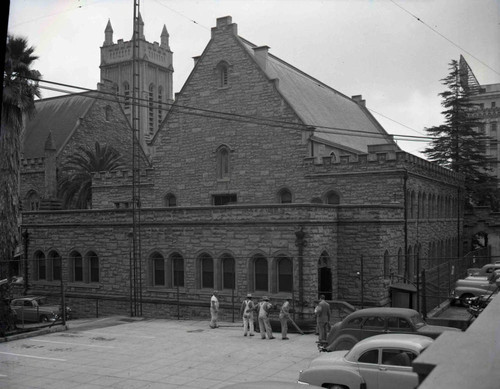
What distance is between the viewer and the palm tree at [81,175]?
4256cm

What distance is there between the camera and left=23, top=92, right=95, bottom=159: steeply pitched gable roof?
48375 mm

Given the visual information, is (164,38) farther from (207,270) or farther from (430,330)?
(430,330)

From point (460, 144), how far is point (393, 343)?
4481cm

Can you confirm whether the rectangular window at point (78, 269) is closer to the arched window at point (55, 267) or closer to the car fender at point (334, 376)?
the arched window at point (55, 267)

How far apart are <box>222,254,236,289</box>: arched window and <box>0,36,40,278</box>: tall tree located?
970 cm

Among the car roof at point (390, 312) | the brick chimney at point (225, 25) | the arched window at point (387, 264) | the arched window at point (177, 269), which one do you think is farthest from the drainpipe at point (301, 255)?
the brick chimney at point (225, 25)

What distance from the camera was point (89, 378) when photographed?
1472 centimetres

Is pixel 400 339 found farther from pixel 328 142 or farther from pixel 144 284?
pixel 328 142

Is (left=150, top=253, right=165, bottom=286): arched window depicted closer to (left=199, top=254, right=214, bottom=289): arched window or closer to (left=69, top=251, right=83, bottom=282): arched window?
(left=199, top=254, right=214, bottom=289): arched window

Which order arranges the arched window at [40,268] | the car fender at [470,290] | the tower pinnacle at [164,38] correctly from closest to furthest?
the car fender at [470,290] → the arched window at [40,268] → the tower pinnacle at [164,38]

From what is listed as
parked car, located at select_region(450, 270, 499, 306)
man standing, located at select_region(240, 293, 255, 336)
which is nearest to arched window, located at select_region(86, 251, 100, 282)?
man standing, located at select_region(240, 293, 255, 336)

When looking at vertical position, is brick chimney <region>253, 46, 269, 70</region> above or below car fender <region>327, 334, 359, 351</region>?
above

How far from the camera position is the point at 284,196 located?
33.8 meters

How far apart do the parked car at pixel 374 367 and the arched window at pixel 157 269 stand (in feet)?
61.8
